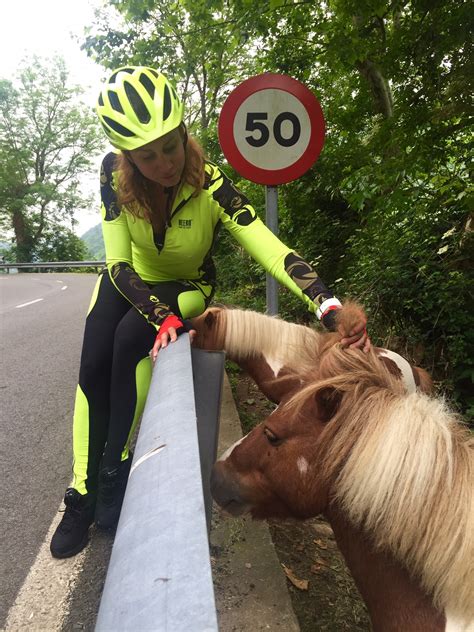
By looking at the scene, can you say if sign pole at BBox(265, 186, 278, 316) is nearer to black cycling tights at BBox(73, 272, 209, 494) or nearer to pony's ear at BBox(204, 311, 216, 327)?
pony's ear at BBox(204, 311, 216, 327)

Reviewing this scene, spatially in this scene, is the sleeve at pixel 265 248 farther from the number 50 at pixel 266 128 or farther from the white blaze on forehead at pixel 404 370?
the number 50 at pixel 266 128

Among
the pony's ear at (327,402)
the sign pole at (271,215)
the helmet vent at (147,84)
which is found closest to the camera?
the pony's ear at (327,402)

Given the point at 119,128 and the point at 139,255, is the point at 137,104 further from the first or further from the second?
the point at 139,255

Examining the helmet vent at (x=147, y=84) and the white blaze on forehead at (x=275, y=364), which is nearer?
the helmet vent at (x=147, y=84)

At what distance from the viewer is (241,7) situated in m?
3.93

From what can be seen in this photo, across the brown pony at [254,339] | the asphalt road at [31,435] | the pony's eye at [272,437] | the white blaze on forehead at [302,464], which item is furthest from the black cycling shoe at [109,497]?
the white blaze on forehead at [302,464]

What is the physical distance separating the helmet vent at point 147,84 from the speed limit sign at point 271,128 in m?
1.07

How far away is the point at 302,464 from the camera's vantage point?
1.45m

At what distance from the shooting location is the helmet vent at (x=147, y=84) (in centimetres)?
206

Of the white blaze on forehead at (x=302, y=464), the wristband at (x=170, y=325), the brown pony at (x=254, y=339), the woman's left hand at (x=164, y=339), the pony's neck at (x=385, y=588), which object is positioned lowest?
the pony's neck at (x=385, y=588)

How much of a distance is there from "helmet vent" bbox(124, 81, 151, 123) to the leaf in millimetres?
2130

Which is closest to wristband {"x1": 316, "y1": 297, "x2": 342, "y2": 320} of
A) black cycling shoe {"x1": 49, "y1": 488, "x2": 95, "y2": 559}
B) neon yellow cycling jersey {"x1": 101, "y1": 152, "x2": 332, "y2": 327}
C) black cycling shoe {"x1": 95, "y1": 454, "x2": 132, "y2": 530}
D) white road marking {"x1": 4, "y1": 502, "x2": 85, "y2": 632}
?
neon yellow cycling jersey {"x1": 101, "y1": 152, "x2": 332, "y2": 327}

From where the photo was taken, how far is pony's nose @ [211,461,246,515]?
1646mm

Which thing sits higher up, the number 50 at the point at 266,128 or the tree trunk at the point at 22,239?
the tree trunk at the point at 22,239
